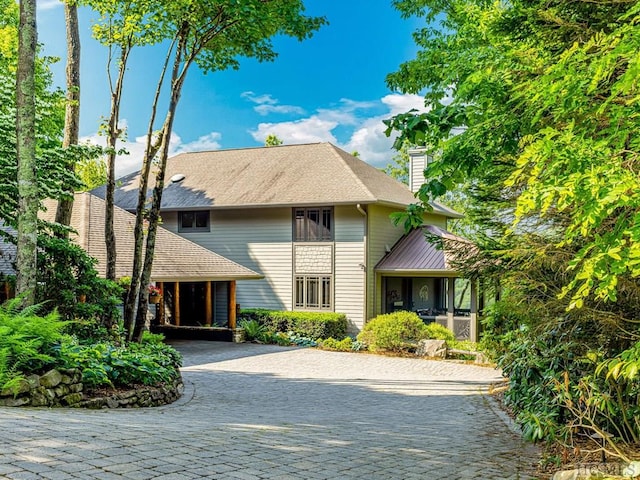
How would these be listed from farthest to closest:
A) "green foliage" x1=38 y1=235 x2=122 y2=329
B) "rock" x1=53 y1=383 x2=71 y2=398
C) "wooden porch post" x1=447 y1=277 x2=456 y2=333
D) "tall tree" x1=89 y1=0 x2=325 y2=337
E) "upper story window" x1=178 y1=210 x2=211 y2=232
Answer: "upper story window" x1=178 y1=210 x2=211 y2=232
"wooden porch post" x1=447 y1=277 x2=456 y2=333
"tall tree" x1=89 y1=0 x2=325 y2=337
"green foliage" x1=38 y1=235 x2=122 y2=329
"rock" x1=53 y1=383 x2=71 y2=398

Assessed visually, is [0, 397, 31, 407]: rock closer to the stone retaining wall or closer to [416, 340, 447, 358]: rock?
the stone retaining wall

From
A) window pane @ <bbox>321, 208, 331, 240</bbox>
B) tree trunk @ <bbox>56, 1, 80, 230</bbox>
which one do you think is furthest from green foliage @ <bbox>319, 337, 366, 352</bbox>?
tree trunk @ <bbox>56, 1, 80, 230</bbox>

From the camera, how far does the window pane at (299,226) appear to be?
24562 mm

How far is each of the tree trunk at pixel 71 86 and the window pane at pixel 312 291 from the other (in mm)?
12440

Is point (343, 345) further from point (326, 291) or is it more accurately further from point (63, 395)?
point (63, 395)

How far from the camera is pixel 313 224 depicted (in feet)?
80.2

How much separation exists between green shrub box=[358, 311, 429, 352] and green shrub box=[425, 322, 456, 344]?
0.23 metres

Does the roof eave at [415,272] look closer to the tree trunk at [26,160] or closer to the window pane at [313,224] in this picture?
the window pane at [313,224]

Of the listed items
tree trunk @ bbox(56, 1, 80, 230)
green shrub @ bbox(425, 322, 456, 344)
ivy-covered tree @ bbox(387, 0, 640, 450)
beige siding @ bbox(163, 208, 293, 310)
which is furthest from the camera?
beige siding @ bbox(163, 208, 293, 310)

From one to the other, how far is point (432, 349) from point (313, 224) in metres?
7.31

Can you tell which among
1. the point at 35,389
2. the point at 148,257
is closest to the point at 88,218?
the point at 148,257

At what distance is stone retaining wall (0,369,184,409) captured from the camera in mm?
7621

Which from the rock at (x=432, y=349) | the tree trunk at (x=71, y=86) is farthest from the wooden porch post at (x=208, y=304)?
the tree trunk at (x=71, y=86)

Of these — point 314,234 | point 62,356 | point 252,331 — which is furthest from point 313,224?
point 62,356
